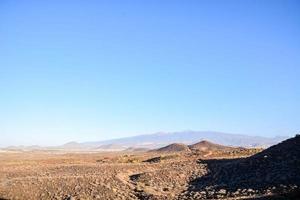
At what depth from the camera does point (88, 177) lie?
2586 cm

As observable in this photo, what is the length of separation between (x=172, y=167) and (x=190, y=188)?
557 cm

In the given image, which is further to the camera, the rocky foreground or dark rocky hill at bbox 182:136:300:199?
the rocky foreground

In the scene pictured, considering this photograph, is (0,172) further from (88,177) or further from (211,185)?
(211,185)

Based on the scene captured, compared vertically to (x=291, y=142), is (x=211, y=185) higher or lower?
lower

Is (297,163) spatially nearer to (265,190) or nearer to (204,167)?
(265,190)

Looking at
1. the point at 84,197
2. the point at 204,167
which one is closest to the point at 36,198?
the point at 84,197

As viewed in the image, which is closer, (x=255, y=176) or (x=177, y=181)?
(x=255, y=176)

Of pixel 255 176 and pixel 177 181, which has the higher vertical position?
pixel 255 176

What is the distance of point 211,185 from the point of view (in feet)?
75.2

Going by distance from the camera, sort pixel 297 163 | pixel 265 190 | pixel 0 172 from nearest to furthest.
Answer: pixel 265 190 → pixel 297 163 → pixel 0 172

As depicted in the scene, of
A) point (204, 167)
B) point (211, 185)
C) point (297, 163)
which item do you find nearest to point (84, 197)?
point (211, 185)

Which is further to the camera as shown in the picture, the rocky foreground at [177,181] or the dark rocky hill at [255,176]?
the rocky foreground at [177,181]

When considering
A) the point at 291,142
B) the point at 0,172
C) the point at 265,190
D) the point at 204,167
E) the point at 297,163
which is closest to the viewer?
the point at 265,190

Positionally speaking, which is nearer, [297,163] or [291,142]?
[297,163]
